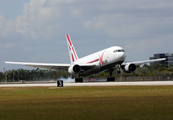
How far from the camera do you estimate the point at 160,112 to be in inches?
484

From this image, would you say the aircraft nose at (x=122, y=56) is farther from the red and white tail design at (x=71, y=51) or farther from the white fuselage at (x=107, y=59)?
the red and white tail design at (x=71, y=51)

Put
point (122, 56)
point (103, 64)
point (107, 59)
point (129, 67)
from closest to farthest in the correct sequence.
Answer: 1. point (122, 56)
2. point (107, 59)
3. point (103, 64)
4. point (129, 67)

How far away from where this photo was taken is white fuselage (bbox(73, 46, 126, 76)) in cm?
5150

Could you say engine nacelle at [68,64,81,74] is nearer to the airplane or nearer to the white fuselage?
the airplane

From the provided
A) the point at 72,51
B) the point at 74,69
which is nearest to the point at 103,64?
the point at 74,69

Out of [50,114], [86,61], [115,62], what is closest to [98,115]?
[50,114]

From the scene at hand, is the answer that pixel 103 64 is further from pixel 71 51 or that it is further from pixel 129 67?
pixel 71 51

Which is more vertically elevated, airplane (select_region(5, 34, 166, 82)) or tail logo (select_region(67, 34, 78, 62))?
tail logo (select_region(67, 34, 78, 62))

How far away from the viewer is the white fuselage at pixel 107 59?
169 ft

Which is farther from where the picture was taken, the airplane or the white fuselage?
the airplane

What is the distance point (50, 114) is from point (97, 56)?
45390 millimetres

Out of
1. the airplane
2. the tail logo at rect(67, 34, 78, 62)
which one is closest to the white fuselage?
the airplane

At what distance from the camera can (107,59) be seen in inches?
2093

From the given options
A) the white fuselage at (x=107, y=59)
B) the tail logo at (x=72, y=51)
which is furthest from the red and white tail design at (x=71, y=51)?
the white fuselage at (x=107, y=59)
